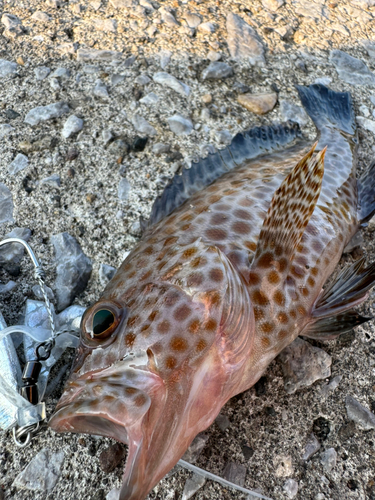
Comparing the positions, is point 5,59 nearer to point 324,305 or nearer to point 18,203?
point 18,203

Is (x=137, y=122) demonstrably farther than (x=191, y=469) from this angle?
Yes

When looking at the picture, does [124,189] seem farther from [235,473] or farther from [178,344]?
[235,473]

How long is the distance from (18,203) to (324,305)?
7.92 feet

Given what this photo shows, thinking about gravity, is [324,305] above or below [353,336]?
above

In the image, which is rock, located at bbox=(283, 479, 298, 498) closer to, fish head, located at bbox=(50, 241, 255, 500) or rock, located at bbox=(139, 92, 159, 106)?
fish head, located at bbox=(50, 241, 255, 500)

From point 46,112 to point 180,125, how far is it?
123 cm

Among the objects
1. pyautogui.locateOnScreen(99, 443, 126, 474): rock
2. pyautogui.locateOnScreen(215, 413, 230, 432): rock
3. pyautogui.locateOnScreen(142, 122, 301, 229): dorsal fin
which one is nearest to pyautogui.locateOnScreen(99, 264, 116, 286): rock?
pyautogui.locateOnScreen(142, 122, 301, 229): dorsal fin

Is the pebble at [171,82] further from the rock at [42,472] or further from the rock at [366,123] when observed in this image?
the rock at [42,472]

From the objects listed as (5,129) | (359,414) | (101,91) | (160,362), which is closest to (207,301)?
(160,362)

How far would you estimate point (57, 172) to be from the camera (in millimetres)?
3441

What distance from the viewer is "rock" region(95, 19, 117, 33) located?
4469 mm

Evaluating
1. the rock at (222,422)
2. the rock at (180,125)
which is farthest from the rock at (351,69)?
the rock at (222,422)

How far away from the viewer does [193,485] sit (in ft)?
7.82

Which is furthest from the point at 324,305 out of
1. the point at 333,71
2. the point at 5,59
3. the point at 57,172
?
the point at 5,59
